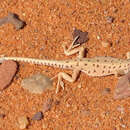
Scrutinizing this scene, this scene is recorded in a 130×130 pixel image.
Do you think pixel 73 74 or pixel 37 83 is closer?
pixel 37 83

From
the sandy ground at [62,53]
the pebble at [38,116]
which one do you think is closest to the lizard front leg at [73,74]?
the sandy ground at [62,53]

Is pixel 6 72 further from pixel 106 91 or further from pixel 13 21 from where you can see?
pixel 106 91

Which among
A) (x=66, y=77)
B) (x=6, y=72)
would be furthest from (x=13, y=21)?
(x=66, y=77)

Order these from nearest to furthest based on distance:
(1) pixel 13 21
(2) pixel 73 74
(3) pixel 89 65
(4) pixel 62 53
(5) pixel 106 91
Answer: (5) pixel 106 91 < (3) pixel 89 65 < (2) pixel 73 74 < (4) pixel 62 53 < (1) pixel 13 21

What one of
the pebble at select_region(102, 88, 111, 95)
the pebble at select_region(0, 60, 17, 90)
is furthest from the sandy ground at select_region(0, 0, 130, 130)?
the pebble at select_region(0, 60, 17, 90)

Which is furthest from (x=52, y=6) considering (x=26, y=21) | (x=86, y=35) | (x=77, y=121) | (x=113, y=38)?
(x=77, y=121)

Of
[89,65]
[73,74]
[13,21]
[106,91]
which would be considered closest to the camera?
[106,91]
